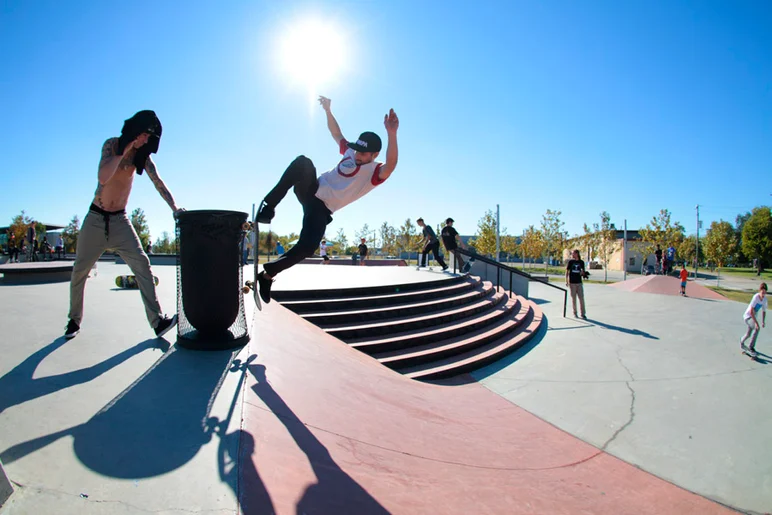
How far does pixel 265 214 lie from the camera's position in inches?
125

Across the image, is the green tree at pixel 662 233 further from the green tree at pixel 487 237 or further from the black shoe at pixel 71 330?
the black shoe at pixel 71 330

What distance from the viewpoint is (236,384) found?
7.45ft

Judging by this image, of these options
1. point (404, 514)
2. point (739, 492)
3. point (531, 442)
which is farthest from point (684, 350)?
point (404, 514)

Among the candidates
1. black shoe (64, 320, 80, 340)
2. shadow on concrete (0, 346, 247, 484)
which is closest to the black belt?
black shoe (64, 320, 80, 340)

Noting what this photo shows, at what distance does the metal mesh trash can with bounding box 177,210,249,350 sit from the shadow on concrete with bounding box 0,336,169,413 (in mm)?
478

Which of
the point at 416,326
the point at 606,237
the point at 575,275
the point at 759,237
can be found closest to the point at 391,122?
the point at 416,326

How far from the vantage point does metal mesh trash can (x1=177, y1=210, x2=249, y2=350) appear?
9.38 feet

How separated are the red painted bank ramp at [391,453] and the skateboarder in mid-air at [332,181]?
1.05 meters

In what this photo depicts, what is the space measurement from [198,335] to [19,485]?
1881mm

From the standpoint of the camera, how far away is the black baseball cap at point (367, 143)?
10.8 feet

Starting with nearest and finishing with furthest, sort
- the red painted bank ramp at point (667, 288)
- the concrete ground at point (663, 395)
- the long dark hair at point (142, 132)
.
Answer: the long dark hair at point (142, 132)
the concrete ground at point (663, 395)
the red painted bank ramp at point (667, 288)

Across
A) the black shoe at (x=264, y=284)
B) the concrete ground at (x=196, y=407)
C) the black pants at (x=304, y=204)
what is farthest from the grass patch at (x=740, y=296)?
the black shoe at (x=264, y=284)

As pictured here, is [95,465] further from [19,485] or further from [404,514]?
[404,514]

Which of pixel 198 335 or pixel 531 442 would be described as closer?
pixel 198 335
